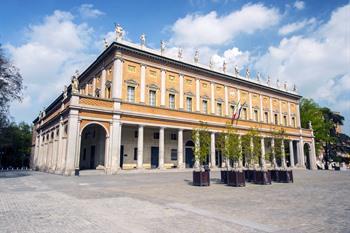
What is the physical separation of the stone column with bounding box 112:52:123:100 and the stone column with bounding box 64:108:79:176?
5.55m

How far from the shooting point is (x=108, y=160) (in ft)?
81.4

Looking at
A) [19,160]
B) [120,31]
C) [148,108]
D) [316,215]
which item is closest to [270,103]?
[148,108]

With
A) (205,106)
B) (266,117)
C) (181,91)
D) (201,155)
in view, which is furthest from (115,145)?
(266,117)

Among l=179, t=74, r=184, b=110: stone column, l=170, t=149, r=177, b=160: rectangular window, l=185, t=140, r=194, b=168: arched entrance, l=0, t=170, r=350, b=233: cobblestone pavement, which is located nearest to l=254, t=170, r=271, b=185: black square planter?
l=0, t=170, r=350, b=233: cobblestone pavement

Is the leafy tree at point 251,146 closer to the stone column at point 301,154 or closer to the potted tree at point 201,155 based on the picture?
the potted tree at point 201,155

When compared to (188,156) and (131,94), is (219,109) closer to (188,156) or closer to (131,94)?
(188,156)

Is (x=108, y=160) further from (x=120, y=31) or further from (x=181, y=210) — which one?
(x=181, y=210)

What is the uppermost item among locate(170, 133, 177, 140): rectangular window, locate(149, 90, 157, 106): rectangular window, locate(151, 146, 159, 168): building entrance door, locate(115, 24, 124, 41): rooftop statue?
locate(115, 24, 124, 41): rooftop statue

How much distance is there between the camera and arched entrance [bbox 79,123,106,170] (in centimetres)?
2842

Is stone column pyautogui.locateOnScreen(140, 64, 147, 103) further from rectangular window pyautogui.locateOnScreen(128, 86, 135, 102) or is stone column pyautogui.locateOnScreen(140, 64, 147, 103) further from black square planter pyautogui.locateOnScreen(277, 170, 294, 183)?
black square planter pyautogui.locateOnScreen(277, 170, 294, 183)

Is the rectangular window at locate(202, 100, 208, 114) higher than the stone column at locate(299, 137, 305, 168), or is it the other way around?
the rectangular window at locate(202, 100, 208, 114)

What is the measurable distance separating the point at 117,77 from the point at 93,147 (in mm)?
9787

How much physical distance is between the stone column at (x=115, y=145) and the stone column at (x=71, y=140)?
3495 mm

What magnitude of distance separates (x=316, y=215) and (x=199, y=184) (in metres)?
8.27
